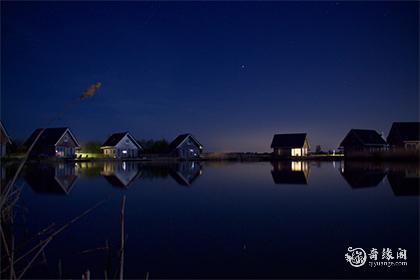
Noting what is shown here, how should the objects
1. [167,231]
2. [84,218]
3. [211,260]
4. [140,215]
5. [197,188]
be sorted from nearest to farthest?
1. [211,260]
2. [167,231]
3. [84,218]
4. [140,215]
5. [197,188]

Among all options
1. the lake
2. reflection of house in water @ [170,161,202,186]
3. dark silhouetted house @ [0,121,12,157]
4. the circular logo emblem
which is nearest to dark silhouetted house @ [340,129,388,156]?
reflection of house in water @ [170,161,202,186]

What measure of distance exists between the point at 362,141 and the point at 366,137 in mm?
1883

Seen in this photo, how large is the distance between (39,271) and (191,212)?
592 centimetres

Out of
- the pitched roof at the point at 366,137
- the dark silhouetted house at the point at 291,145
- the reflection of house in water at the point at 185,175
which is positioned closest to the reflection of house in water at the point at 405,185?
the reflection of house in water at the point at 185,175

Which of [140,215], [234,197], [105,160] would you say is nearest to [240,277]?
[140,215]

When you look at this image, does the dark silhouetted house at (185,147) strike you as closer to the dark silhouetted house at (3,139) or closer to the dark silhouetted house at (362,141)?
the dark silhouetted house at (362,141)

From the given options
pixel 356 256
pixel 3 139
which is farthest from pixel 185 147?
pixel 356 256

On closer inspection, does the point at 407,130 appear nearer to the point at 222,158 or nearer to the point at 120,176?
the point at 222,158

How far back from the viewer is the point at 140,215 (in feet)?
34.7

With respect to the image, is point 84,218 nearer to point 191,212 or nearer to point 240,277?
point 191,212

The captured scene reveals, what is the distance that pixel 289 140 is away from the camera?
193 ft

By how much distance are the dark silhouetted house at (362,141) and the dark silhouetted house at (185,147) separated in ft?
81.0

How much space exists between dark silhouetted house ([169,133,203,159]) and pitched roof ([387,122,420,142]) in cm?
3121

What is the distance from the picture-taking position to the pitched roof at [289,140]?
57269 millimetres
